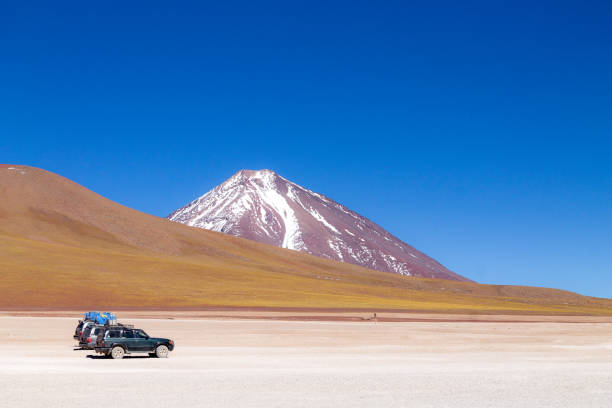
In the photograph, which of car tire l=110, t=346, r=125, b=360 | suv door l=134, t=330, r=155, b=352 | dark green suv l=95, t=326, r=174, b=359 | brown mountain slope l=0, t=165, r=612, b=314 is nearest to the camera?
dark green suv l=95, t=326, r=174, b=359

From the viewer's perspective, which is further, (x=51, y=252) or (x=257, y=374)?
(x=51, y=252)

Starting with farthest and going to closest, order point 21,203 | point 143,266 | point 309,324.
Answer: point 21,203 → point 143,266 → point 309,324

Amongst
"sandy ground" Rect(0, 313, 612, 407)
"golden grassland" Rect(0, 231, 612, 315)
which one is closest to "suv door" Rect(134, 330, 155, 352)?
"sandy ground" Rect(0, 313, 612, 407)

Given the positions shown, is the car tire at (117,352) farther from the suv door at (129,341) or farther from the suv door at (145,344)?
the suv door at (145,344)

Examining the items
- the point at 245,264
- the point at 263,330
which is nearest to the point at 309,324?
the point at 263,330

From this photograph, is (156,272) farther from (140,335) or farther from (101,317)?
(140,335)

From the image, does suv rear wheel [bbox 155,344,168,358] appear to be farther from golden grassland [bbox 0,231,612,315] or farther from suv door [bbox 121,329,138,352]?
golden grassland [bbox 0,231,612,315]

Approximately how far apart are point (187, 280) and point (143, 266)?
11.9 m

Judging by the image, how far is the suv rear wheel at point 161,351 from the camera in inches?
1150

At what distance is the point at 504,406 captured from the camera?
55.1 ft

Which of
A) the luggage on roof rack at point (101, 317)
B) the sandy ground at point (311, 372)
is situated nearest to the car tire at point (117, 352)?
the sandy ground at point (311, 372)

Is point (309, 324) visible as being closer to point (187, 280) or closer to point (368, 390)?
point (368, 390)

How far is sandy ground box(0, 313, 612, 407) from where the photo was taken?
1764 cm

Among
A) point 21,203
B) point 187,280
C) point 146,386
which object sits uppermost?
point 21,203
